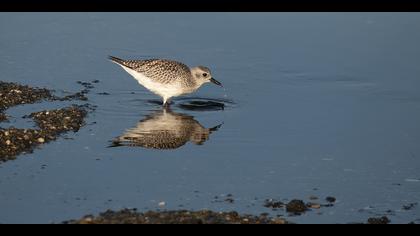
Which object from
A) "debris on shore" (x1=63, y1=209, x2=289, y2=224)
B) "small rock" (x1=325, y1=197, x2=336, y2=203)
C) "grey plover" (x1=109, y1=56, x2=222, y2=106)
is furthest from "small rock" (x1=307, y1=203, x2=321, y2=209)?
"grey plover" (x1=109, y1=56, x2=222, y2=106)

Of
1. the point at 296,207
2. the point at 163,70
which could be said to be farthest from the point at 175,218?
the point at 163,70

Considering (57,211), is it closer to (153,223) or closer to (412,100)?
(153,223)

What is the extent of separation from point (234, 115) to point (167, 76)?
1.49 metres

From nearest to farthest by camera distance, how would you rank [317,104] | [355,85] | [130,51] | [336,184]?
[336,184]
[317,104]
[355,85]
[130,51]

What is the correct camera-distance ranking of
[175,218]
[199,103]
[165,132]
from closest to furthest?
1. [175,218]
2. [165,132]
3. [199,103]

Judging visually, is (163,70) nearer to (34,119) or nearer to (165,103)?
(165,103)

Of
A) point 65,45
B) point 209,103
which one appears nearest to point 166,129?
point 209,103

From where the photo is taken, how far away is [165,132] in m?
12.7

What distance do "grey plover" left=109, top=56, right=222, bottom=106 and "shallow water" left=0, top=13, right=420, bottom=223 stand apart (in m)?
0.29

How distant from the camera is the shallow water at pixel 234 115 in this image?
9891 mm

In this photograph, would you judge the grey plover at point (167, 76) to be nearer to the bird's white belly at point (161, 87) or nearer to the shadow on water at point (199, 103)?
the bird's white belly at point (161, 87)

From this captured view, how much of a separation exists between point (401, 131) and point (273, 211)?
4.07 metres

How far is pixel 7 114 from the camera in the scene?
12758 mm
